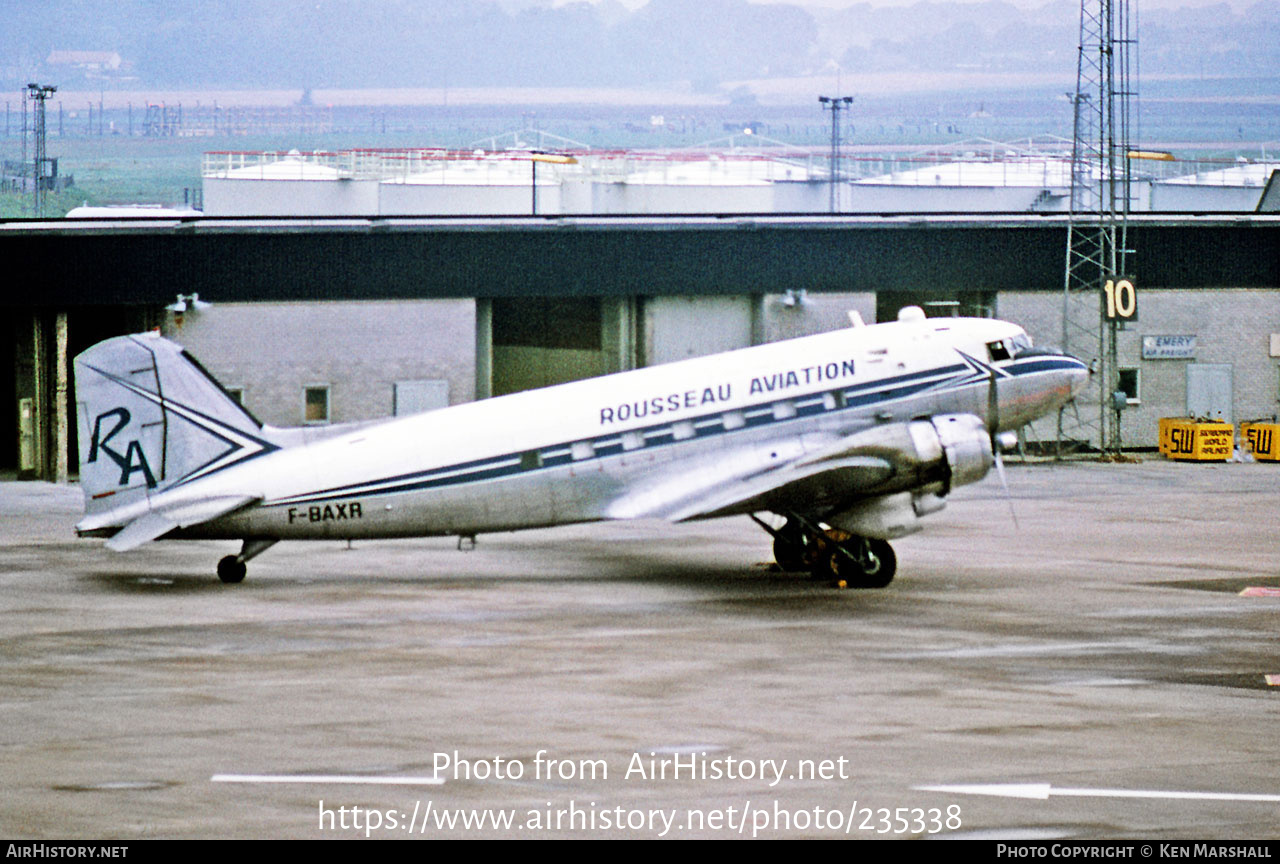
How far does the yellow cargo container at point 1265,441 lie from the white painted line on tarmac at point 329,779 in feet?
147

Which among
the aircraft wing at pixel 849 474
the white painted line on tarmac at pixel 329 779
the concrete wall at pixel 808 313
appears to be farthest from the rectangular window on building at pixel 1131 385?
the white painted line on tarmac at pixel 329 779

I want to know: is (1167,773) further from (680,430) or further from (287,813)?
(680,430)

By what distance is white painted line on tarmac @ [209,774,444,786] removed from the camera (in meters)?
17.2

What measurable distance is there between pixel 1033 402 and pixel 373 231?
25.7m

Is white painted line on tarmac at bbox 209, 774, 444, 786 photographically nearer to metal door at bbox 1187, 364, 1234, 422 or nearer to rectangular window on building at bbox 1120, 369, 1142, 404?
rectangular window on building at bbox 1120, 369, 1142, 404

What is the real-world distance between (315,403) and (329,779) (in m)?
35.2

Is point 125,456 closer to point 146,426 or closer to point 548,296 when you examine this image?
point 146,426

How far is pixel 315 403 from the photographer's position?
51.5 metres

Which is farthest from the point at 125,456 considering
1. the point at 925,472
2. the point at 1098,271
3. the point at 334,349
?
the point at 1098,271

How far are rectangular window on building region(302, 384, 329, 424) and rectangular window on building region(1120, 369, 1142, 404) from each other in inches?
1129

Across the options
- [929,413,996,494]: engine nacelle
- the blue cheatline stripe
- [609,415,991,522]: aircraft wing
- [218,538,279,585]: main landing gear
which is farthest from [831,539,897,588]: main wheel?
[218,538,279,585]: main landing gear

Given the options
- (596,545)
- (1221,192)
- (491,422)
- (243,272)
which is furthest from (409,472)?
(1221,192)

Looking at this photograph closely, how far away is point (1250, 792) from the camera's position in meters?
17.0

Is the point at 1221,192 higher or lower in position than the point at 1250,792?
higher
